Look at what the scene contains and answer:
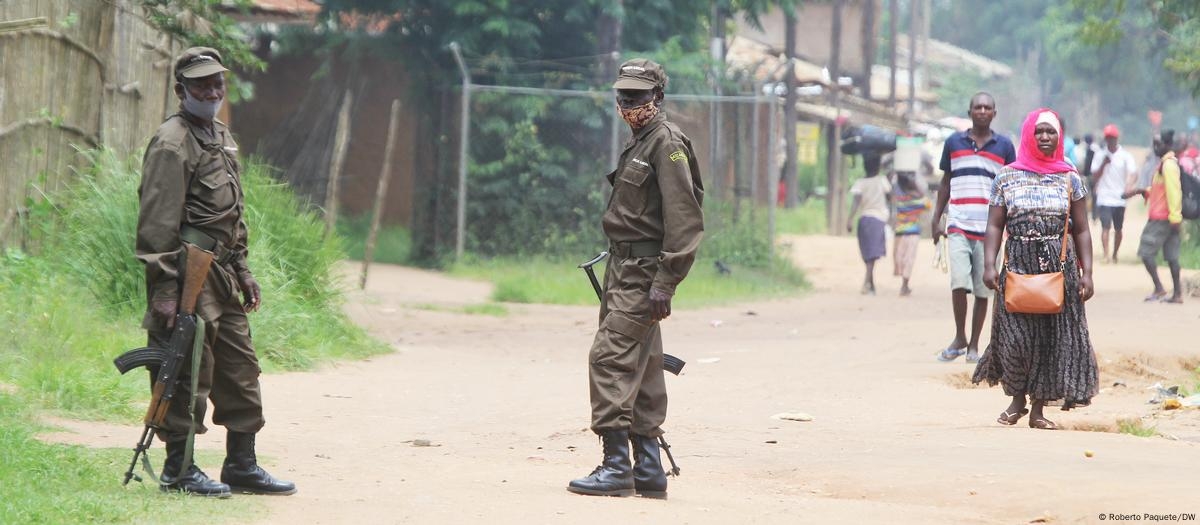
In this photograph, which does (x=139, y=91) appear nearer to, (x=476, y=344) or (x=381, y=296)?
(x=476, y=344)

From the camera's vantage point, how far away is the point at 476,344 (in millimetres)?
12523

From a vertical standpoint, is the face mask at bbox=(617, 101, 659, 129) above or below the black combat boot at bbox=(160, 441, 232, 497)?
above

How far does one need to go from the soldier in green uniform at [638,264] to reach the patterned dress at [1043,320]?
2.52 m

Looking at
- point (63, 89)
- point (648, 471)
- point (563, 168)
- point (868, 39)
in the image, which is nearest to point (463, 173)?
point (563, 168)

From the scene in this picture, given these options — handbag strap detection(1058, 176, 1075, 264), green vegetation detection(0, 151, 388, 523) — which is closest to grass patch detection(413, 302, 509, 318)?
green vegetation detection(0, 151, 388, 523)

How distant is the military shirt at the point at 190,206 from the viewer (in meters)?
5.52

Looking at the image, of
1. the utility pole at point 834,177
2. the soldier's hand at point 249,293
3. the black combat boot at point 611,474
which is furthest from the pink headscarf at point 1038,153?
the utility pole at point 834,177

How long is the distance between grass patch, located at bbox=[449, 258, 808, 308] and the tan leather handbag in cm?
762

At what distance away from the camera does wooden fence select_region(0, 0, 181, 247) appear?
1034 centimetres

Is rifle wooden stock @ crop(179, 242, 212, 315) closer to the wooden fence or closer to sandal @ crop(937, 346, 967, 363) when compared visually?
the wooden fence

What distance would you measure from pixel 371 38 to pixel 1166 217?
→ 9702mm

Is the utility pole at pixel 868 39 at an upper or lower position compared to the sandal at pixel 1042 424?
upper

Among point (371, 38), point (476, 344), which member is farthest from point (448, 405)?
point (371, 38)

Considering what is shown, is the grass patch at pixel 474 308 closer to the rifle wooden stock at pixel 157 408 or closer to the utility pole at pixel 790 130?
the rifle wooden stock at pixel 157 408
